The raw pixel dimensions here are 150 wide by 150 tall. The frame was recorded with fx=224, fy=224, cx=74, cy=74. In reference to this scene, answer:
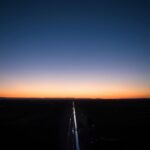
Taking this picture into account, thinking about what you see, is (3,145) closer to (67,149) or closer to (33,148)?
(33,148)

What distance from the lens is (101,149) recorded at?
15.4 meters

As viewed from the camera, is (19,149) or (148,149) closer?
(19,149)

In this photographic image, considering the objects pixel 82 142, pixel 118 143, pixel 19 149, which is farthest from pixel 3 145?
pixel 118 143

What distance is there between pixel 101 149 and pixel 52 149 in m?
3.43

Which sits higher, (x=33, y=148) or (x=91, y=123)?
(x=91, y=123)

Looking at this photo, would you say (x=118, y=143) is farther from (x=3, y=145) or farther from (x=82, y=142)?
(x=3, y=145)

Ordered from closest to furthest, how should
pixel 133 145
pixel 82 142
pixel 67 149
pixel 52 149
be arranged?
pixel 67 149 < pixel 52 149 < pixel 82 142 < pixel 133 145

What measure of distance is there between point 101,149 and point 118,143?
3.81 meters

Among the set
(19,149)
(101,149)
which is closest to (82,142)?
(101,149)

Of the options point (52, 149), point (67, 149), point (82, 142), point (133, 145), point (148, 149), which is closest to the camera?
point (67, 149)

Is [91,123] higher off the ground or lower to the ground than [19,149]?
higher

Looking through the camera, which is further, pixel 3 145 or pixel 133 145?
pixel 133 145

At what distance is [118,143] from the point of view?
18688 mm

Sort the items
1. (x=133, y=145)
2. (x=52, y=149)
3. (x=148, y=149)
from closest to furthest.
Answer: (x=52, y=149), (x=148, y=149), (x=133, y=145)
